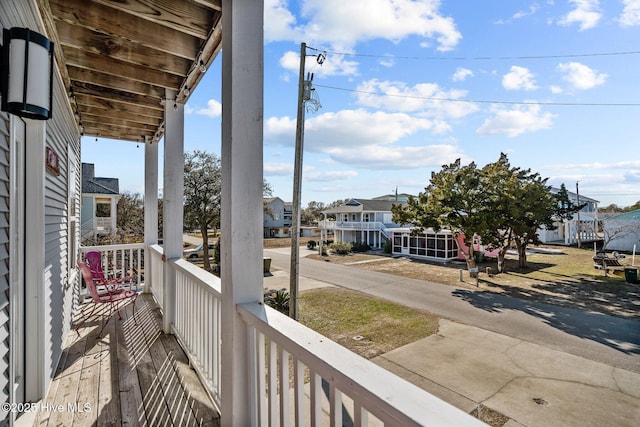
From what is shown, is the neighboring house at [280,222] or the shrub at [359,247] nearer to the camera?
the shrub at [359,247]

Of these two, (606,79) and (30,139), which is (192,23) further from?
(606,79)

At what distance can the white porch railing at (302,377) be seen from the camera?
0.65 meters

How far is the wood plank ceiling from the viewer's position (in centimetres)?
187

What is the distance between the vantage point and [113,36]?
2135 mm

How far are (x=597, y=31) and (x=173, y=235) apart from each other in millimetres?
5357

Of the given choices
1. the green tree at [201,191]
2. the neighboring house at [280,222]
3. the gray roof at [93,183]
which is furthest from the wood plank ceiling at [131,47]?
the neighboring house at [280,222]

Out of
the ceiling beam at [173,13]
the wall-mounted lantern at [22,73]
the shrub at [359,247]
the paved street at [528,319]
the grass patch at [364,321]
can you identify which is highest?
the ceiling beam at [173,13]

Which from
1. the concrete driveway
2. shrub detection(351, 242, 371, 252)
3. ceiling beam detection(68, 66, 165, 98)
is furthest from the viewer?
shrub detection(351, 242, 371, 252)

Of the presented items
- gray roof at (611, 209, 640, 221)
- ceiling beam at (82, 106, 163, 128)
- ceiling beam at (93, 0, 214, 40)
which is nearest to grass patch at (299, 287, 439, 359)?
ceiling beam at (82, 106, 163, 128)

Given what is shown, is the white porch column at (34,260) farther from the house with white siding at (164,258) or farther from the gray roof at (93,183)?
the gray roof at (93,183)

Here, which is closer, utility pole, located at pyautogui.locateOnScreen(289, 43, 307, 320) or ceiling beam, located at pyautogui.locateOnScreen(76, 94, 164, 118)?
ceiling beam, located at pyautogui.locateOnScreen(76, 94, 164, 118)

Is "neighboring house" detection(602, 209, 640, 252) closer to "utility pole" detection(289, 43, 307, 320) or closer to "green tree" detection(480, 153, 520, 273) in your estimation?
"green tree" detection(480, 153, 520, 273)

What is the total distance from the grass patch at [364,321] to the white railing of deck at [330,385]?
4766 mm

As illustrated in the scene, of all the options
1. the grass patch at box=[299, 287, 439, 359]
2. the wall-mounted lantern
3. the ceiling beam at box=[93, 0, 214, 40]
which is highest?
the ceiling beam at box=[93, 0, 214, 40]
